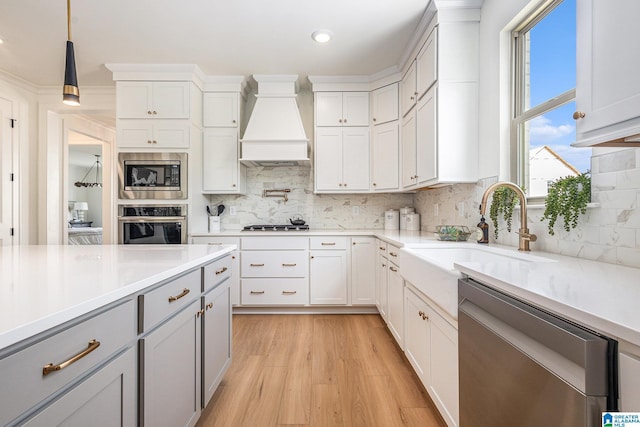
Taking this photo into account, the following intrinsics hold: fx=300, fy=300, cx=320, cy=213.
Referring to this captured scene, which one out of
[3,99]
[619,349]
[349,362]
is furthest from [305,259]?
[3,99]

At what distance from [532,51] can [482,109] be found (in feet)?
1.52

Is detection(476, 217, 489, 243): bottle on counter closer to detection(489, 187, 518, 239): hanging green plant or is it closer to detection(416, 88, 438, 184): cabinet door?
detection(489, 187, 518, 239): hanging green plant

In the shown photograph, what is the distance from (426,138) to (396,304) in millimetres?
1413

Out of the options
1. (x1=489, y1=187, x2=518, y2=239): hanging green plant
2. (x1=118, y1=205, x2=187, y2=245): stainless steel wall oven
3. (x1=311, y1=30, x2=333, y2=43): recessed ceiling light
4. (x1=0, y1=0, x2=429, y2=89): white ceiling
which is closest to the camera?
(x1=489, y1=187, x2=518, y2=239): hanging green plant

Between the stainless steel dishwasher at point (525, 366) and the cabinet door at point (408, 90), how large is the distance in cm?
223

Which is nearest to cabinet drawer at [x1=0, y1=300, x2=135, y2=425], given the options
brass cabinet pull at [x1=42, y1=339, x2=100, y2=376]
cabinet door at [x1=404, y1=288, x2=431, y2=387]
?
brass cabinet pull at [x1=42, y1=339, x2=100, y2=376]

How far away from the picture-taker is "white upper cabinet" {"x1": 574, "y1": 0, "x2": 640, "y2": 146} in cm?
84

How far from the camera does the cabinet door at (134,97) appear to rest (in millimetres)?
3271

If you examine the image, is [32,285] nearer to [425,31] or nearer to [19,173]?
[425,31]

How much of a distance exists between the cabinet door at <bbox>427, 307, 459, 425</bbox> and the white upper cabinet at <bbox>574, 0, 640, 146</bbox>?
35.2 inches

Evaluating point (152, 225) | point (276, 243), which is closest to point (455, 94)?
point (276, 243)

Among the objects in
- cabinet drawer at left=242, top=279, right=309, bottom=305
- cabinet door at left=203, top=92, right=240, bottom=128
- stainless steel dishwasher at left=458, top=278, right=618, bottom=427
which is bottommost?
cabinet drawer at left=242, top=279, right=309, bottom=305

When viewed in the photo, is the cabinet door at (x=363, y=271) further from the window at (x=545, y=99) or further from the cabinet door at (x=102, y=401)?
the cabinet door at (x=102, y=401)

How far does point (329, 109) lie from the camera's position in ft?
11.7
